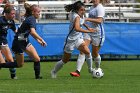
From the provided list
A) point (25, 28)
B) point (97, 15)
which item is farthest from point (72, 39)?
point (25, 28)

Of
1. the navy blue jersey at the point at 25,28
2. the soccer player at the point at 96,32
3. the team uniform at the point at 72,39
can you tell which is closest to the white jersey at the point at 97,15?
the soccer player at the point at 96,32

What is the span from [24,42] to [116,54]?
8836 mm

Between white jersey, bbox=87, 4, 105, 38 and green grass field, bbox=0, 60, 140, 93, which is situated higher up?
white jersey, bbox=87, 4, 105, 38

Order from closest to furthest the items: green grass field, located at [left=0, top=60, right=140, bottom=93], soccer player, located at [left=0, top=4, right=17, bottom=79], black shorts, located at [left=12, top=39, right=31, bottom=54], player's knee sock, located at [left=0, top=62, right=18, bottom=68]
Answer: green grass field, located at [left=0, top=60, right=140, bottom=93] < black shorts, located at [left=12, top=39, right=31, bottom=54] < player's knee sock, located at [left=0, top=62, right=18, bottom=68] < soccer player, located at [left=0, top=4, right=17, bottom=79]

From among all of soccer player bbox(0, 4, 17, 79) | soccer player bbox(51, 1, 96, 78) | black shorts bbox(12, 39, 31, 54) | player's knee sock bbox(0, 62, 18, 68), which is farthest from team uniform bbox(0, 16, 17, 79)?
soccer player bbox(51, 1, 96, 78)

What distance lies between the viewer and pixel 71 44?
1430 centimetres

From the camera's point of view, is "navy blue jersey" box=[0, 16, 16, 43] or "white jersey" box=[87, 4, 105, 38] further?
"white jersey" box=[87, 4, 105, 38]

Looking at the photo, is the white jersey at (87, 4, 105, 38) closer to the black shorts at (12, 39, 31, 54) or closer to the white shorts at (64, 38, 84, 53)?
the white shorts at (64, 38, 84, 53)

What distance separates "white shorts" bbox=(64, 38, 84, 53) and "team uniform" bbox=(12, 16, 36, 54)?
107 cm

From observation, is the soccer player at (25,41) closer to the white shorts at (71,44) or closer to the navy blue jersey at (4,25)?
the navy blue jersey at (4,25)

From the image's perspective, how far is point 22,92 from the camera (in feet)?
36.0

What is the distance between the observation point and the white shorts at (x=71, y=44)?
1425 centimetres

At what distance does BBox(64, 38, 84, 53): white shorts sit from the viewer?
14.2 metres

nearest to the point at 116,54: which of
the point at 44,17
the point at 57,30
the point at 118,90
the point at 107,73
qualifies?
the point at 57,30
